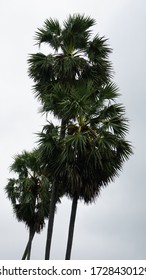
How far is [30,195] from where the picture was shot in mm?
25219

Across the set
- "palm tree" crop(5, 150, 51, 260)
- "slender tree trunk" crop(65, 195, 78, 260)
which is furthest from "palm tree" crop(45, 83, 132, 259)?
"palm tree" crop(5, 150, 51, 260)

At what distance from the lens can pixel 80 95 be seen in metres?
18.6

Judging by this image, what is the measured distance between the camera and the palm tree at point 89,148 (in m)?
17.8

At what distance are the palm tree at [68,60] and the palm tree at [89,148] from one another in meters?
1.28

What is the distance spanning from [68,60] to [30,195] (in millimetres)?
7413

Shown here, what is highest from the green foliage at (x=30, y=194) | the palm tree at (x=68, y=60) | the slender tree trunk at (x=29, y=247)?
the palm tree at (x=68, y=60)

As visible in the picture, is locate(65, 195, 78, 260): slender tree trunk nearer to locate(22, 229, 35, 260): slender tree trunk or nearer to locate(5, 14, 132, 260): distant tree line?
locate(5, 14, 132, 260): distant tree line

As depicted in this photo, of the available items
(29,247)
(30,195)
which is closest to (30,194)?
(30,195)

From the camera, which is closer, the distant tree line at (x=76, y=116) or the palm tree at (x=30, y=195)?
the distant tree line at (x=76, y=116)

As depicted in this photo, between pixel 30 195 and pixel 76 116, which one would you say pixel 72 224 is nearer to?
pixel 76 116

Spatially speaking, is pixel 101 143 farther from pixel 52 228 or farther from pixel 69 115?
pixel 52 228

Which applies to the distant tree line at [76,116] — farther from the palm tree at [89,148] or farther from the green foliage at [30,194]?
the green foliage at [30,194]

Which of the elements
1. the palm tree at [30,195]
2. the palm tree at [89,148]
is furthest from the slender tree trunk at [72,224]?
the palm tree at [30,195]
